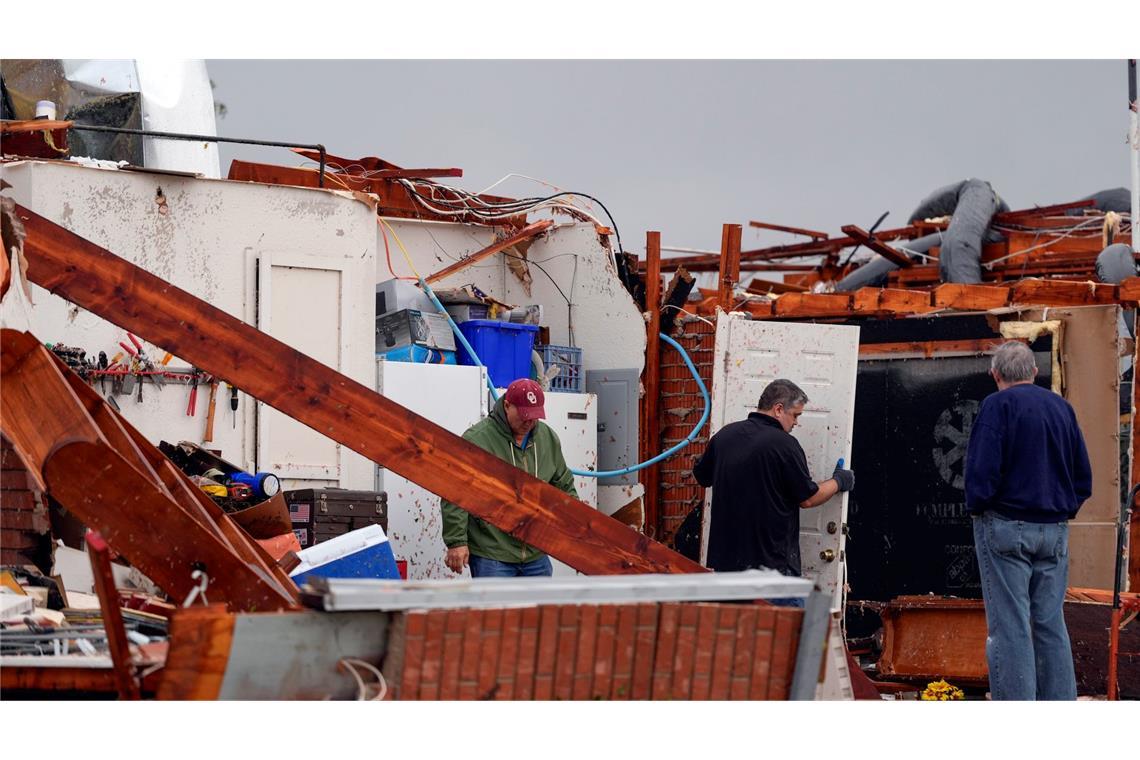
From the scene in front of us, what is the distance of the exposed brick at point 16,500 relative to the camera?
547cm

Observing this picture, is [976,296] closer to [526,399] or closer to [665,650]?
[526,399]

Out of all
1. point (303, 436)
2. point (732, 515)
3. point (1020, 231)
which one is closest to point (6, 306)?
point (732, 515)

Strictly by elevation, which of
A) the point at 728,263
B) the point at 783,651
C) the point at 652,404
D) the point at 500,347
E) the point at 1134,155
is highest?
the point at 1134,155

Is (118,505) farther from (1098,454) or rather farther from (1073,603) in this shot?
(1098,454)

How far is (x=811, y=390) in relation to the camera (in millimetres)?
8680

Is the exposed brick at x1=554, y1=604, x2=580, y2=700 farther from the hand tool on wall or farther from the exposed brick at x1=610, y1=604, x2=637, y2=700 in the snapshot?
the hand tool on wall

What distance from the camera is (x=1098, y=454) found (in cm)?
962

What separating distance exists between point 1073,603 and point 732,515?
97.8 inches

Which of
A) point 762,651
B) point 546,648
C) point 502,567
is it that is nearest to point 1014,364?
point 502,567

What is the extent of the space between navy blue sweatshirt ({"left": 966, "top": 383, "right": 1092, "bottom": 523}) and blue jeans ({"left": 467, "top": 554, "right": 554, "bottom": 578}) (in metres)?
2.38

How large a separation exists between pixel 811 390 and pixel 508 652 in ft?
17.3

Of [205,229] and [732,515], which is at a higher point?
A: [205,229]

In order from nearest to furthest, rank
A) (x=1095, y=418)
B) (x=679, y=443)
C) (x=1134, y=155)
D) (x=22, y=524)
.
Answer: (x=22, y=524)
(x=1095, y=418)
(x=679, y=443)
(x=1134, y=155)

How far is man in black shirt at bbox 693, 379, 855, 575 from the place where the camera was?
7.37 metres
